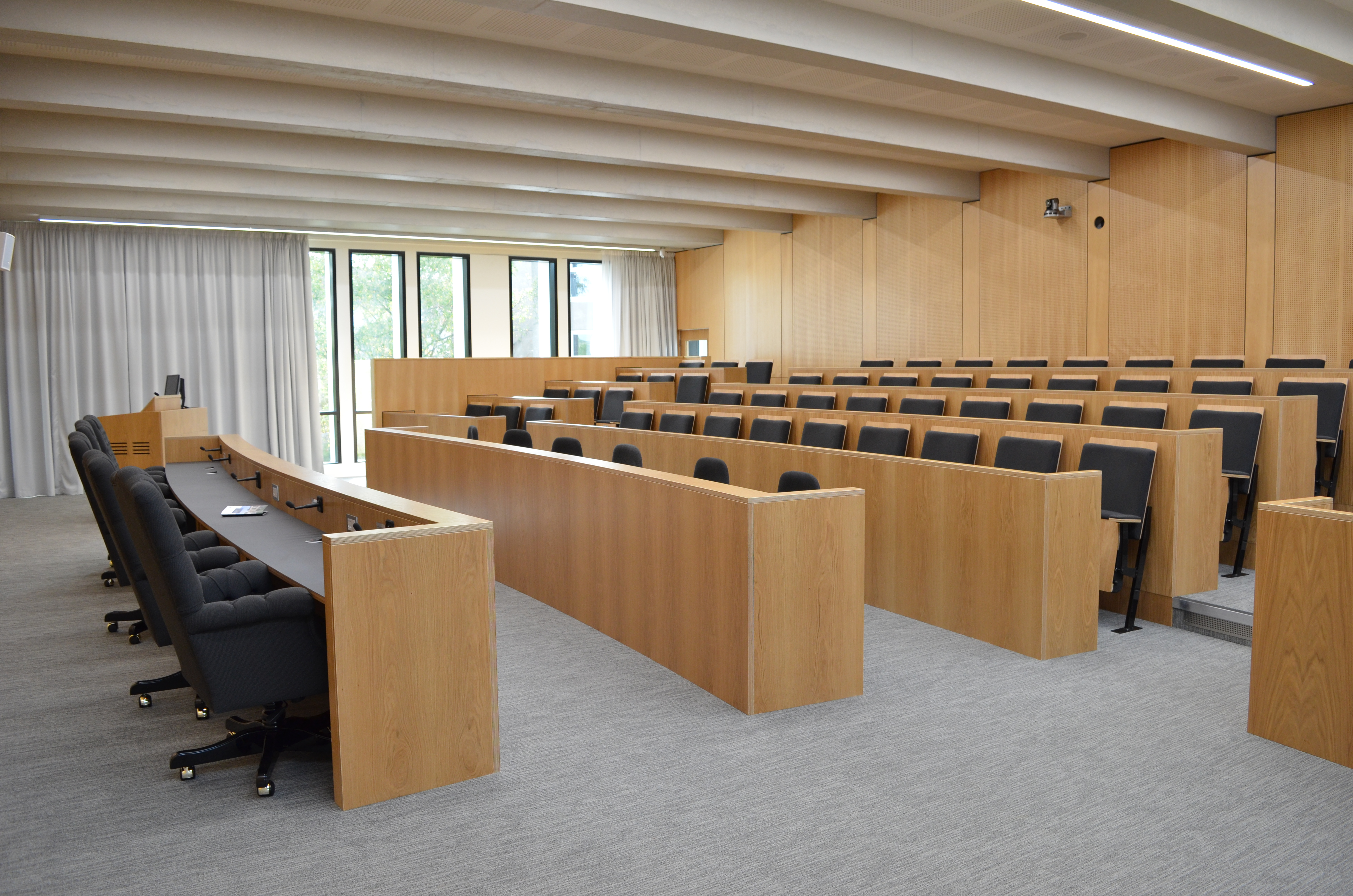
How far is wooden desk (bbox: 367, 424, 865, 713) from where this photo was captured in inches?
149

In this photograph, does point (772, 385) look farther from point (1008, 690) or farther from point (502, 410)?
point (1008, 690)

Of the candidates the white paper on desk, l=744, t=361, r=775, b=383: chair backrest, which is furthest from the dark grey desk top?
l=744, t=361, r=775, b=383: chair backrest

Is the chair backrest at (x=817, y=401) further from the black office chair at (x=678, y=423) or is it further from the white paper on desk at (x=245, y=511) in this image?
the white paper on desk at (x=245, y=511)

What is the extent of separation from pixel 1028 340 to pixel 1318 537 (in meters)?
8.55

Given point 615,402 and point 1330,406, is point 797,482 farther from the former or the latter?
point 615,402

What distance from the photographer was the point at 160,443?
8438 millimetres

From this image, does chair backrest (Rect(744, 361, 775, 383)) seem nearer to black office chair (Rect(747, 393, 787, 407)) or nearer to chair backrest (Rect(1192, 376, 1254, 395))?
black office chair (Rect(747, 393, 787, 407))

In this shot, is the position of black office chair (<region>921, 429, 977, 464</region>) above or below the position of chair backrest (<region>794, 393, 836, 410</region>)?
below

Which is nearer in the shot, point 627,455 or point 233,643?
point 233,643

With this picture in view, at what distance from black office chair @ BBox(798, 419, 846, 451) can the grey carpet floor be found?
2.63m

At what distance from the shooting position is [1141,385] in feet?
25.4

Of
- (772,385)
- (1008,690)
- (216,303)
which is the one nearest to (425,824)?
(1008,690)

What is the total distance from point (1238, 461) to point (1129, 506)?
122 cm

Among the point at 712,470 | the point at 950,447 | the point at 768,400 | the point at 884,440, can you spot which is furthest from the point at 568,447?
the point at 768,400
